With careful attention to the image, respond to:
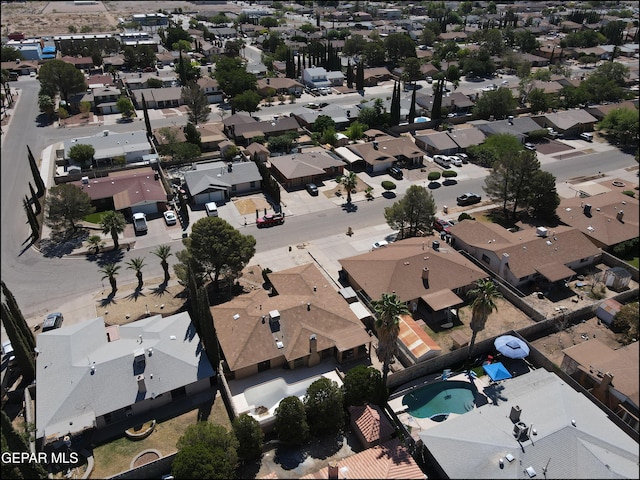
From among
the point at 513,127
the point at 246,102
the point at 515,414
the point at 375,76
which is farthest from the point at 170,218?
the point at 375,76

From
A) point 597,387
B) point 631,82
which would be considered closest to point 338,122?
point 597,387

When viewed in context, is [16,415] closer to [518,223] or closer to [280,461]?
[280,461]

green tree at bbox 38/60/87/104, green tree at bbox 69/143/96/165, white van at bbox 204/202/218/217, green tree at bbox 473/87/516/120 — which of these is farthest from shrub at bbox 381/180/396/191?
green tree at bbox 38/60/87/104

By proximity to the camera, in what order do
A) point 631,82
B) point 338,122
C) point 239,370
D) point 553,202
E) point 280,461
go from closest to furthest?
point 280,461 < point 239,370 < point 553,202 < point 338,122 < point 631,82

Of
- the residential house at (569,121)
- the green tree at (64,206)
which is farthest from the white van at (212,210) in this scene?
the residential house at (569,121)

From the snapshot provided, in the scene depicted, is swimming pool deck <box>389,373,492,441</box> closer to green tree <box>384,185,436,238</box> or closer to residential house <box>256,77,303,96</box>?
green tree <box>384,185,436,238</box>

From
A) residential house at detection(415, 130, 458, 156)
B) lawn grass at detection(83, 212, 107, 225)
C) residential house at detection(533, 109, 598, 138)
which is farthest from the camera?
residential house at detection(533, 109, 598, 138)

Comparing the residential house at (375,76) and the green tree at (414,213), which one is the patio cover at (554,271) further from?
the residential house at (375,76)
